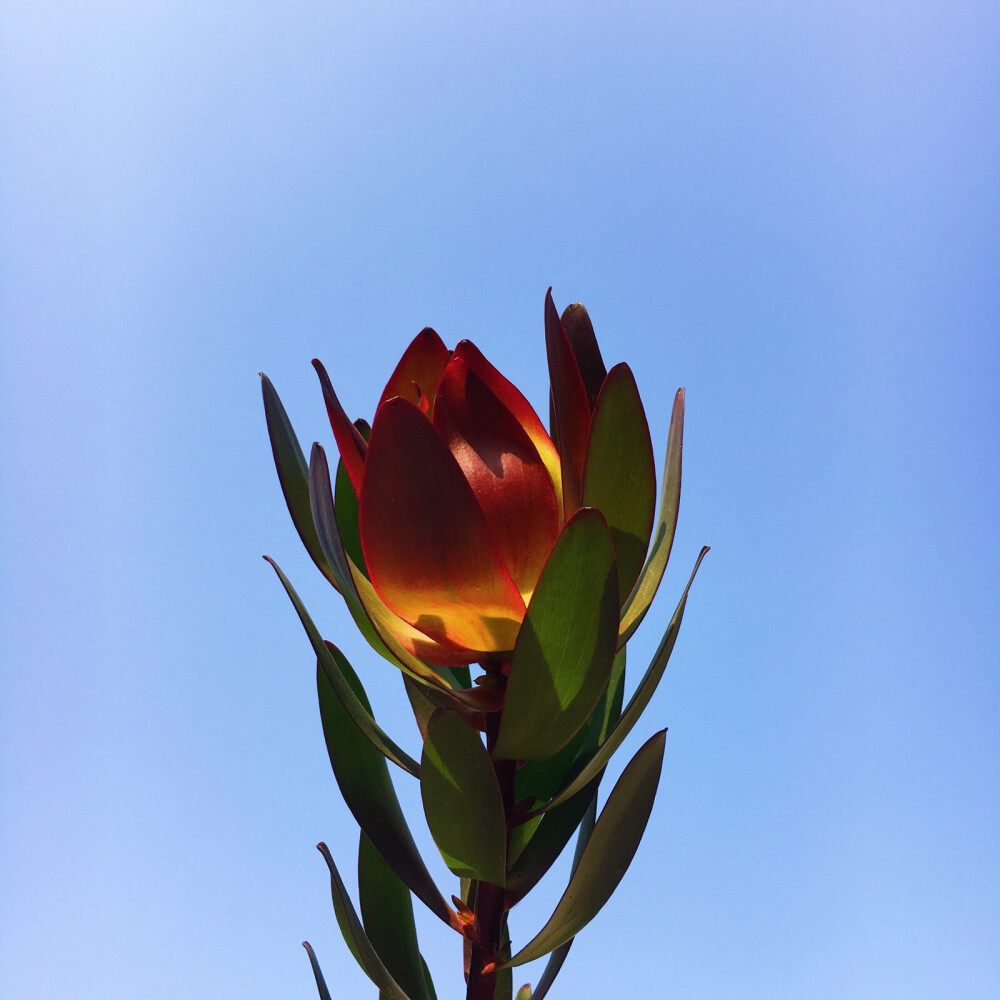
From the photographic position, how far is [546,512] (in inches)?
Result: 20.7

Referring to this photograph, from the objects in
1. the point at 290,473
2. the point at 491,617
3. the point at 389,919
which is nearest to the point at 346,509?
the point at 290,473

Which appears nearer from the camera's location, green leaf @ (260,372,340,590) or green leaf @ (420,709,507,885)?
green leaf @ (420,709,507,885)

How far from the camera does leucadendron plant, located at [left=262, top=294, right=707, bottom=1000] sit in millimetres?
481

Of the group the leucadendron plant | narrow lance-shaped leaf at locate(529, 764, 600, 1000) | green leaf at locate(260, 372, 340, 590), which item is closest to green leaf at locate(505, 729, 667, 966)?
the leucadendron plant

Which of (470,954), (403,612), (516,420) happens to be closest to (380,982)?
(470,954)

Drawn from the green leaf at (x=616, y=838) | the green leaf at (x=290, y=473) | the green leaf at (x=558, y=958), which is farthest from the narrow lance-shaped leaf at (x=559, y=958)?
the green leaf at (x=290, y=473)

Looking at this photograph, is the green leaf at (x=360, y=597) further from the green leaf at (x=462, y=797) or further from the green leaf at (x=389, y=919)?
the green leaf at (x=389, y=919)

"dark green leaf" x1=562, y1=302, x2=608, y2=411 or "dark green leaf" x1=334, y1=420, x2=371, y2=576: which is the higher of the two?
"dark green leaf" x1=562, y1=302, x2=608, y2=411

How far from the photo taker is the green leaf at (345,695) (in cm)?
55

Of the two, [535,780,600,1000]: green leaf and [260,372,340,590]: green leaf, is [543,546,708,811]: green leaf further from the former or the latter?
[260,372,340,590]: green leaf

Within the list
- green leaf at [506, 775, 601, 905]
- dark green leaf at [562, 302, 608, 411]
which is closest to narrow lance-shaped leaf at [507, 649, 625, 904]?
green leaf at [506, 775, 601, 905]

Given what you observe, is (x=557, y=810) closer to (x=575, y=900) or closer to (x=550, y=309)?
(x=575, y=900)

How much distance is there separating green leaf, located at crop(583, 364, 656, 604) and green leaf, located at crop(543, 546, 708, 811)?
1.4 inches

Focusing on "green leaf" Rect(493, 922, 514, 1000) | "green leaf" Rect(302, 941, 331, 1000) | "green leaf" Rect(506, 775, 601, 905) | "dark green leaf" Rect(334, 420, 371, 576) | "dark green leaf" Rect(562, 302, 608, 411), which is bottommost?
"green leaf" Rect(493, 922, 514, 1000)
